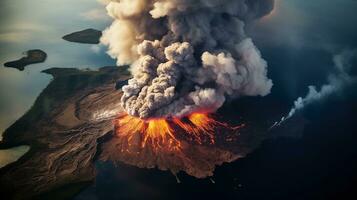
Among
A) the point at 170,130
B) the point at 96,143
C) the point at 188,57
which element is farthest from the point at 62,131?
the point at 188,57

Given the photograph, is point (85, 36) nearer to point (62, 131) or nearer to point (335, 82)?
point (62, 131)

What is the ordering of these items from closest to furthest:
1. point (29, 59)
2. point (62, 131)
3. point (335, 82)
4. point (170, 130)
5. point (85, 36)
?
point (170, 130) < point (62, 131) < point (335, 82) < point (29, 59) < point (85, 36)

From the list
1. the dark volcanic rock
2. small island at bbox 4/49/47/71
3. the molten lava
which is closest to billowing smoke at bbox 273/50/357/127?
the molten lava

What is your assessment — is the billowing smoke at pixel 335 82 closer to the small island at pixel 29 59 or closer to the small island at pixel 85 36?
the small island at pixel 85 36

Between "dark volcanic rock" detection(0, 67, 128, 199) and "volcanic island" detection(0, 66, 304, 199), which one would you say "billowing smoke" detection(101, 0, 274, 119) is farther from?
"dark volcanic rock" detection(0, 67, 128, 199)

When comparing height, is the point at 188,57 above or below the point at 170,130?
above

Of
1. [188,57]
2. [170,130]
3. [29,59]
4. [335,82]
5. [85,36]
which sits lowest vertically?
[170,130]

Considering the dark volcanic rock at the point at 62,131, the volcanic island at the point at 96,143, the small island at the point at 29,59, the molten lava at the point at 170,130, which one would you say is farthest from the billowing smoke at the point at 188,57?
the small island at the point at 29,59
